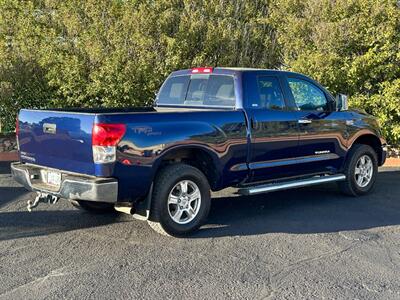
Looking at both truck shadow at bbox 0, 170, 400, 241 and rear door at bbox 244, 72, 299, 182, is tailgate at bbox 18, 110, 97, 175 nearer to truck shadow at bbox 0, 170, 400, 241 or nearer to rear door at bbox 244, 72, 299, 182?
truck shadow at bbox 0, 170, 400, 241

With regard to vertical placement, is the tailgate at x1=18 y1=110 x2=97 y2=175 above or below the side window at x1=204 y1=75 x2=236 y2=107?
below

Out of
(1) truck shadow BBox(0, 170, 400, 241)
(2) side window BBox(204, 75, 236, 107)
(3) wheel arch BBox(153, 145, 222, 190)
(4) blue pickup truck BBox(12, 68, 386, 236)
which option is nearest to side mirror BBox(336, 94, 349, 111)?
(4) blue pickup truck BBox(12, 68, 386, 236)

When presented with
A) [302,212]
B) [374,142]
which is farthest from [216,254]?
[374,142]

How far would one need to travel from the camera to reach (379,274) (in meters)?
4.58

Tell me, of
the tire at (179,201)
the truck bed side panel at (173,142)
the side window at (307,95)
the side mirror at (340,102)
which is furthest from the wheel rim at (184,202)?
the side mirror at (340,102)

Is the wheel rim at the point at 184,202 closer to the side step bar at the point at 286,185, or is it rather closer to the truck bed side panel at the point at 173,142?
the truck bed side panel at the point at 173,142

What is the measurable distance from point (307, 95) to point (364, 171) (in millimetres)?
1639

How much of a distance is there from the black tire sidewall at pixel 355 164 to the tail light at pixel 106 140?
3944 mm

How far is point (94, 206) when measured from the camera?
6.32 m

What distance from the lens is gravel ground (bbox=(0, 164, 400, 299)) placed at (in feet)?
13.8

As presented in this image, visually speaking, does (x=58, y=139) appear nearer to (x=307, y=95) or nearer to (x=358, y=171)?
(x=307, y=95)

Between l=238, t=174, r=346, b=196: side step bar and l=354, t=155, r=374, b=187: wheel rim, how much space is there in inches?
18.8

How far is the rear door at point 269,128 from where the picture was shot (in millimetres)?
6180

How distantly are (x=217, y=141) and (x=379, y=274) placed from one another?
7.26 feet
